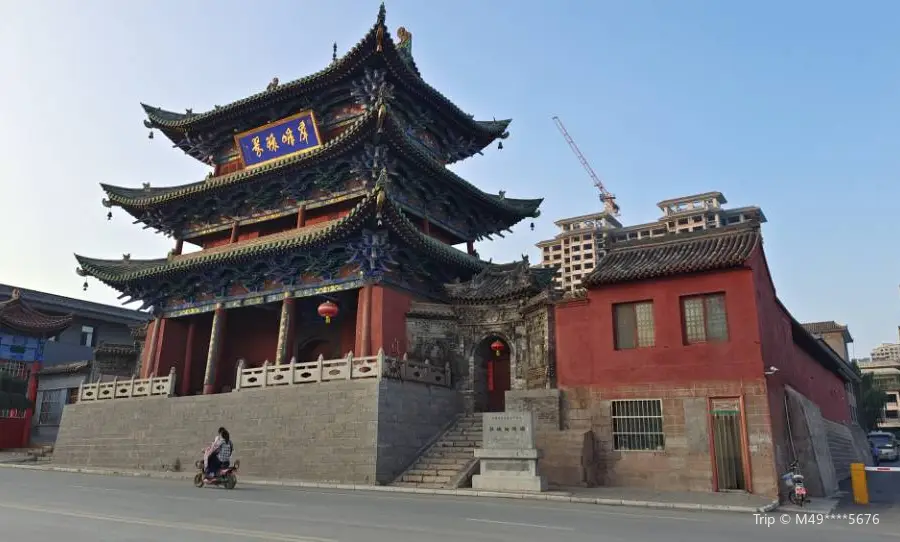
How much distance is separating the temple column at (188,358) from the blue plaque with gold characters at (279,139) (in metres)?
7.20

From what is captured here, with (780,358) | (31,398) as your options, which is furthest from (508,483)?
(31,398)

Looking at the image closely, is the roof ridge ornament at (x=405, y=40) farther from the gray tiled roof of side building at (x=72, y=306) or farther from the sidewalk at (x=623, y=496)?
the gray tiled roof of side building at (x=72, y=306)

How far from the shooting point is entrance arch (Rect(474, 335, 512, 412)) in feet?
70.6

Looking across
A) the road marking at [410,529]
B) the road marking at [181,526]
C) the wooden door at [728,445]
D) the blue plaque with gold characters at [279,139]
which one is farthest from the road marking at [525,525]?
the blue plaque with gold characters at [279,139]

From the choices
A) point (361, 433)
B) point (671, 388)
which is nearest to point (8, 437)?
point (361, 433)

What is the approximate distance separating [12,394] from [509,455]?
26013 mm

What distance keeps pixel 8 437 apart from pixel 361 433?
22.3m

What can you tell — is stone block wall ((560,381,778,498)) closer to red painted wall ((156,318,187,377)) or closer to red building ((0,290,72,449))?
red painted wall ((156,318,187,377))

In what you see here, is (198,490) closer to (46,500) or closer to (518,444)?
(46,500)

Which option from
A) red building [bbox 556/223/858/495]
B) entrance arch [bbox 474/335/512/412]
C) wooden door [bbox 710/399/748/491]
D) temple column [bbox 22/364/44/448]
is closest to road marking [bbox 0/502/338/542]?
red building [bbox 556/223/858/495]

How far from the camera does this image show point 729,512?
38.3ft

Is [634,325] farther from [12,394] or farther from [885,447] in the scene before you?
[12,394]

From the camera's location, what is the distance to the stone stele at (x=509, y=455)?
14.6m

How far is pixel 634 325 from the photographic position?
16781 millimetres
